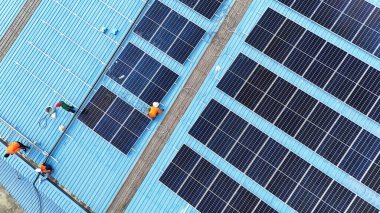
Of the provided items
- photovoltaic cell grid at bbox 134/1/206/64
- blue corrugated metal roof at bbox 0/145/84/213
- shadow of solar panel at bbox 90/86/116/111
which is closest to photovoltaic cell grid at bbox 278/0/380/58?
photovoltaic cell grid at bbox 134/1/206/64

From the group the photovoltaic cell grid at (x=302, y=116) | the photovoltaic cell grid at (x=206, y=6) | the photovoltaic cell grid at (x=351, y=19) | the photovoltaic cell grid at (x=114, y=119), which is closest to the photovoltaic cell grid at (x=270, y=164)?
the photovoltaic cell grid at (x=302, y=116)

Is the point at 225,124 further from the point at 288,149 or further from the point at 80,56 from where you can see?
the point at 80,56

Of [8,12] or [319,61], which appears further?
[8,12]

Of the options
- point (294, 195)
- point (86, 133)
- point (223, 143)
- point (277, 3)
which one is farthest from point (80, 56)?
point (294, 195)

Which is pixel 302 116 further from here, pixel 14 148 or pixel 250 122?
pixel 14 148

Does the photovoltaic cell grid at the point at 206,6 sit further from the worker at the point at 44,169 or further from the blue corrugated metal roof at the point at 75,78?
the worker at the point at 44,169

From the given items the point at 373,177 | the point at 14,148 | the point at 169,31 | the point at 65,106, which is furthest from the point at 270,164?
the point at 14,148
